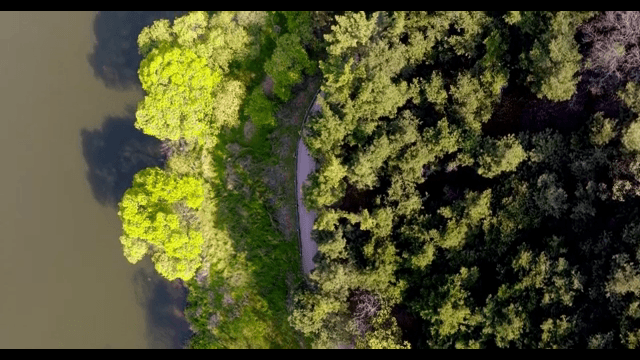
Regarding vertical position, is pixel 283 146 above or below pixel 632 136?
above

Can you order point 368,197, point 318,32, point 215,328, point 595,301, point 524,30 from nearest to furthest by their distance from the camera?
1. point 595,301
2. point 524,30
3. point 368,197
4. point 318,32
5. point 215,328

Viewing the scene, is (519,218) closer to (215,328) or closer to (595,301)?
(595,301)

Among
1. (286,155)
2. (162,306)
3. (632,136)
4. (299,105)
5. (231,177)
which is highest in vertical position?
(299,105)

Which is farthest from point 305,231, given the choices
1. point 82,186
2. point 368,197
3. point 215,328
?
point 82,186

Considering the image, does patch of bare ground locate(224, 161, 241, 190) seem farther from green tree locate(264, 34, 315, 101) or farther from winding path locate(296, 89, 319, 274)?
green tree locate(264, 34, 315, 101)

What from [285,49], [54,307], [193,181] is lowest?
[54,307]

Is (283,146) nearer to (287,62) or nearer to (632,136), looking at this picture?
(287,62)

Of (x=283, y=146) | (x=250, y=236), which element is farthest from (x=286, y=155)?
(x=250, y=236)
